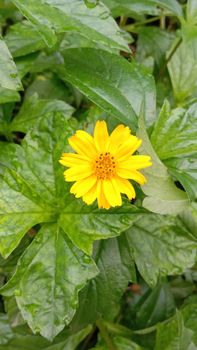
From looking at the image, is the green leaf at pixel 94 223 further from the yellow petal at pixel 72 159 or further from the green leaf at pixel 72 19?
the green leaf at pixel 72 19

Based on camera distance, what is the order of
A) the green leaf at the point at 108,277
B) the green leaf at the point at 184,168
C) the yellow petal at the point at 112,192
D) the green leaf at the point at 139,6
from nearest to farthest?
the yellow petal at the point at 112,192 → the green leaf at the point at 184,168 → the green leaf at the point at 108,277 → the green leaf at the point at 139,6

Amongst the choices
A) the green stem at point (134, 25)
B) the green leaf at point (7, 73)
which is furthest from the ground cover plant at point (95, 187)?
the green stem at point (134, 25)

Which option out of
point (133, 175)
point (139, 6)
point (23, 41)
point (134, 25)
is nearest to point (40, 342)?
point (133, 175)

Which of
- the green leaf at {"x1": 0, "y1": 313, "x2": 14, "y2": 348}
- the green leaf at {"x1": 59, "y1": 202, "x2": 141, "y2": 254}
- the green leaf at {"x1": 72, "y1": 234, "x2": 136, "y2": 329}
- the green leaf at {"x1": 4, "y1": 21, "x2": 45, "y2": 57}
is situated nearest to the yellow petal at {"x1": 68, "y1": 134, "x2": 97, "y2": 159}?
the green leaf at {"x1": 59, "y1": 202, "x2": 141, "y2": 254}

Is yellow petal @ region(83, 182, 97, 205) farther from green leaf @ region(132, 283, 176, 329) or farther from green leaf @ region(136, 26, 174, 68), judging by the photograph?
green leaf @ region(136, 26, 174, 68)

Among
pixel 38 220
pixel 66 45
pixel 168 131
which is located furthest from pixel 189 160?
pixel 66 45
